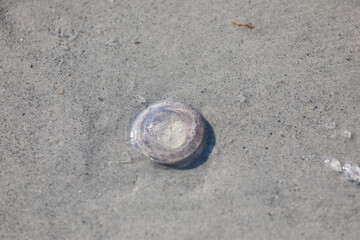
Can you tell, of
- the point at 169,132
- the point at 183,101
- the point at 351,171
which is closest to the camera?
the point at 351,171

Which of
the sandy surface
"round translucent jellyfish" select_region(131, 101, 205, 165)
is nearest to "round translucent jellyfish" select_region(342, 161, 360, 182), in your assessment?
the sandy surface

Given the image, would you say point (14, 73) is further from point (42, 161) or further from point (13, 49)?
point (42, 161)

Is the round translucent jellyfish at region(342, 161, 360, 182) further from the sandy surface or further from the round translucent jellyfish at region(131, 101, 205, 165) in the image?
the round translucent jellyfish at region(131, 101, 205, 165)

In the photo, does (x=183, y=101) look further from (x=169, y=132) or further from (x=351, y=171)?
(x=351, y=171)

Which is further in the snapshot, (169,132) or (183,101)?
(183,101)

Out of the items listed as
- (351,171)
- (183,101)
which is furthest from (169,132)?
(351,171)

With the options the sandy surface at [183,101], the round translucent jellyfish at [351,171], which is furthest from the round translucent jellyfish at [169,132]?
the round translucent jellyfish at [351,171]
